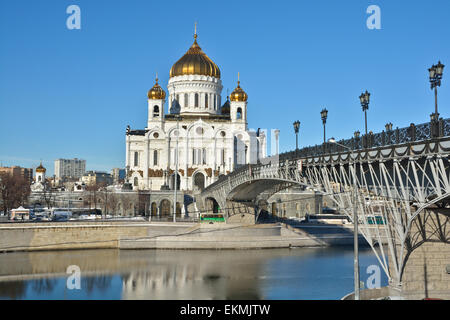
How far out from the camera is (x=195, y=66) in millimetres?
76750

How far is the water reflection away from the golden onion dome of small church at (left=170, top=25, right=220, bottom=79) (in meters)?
39.7

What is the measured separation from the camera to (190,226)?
152 ft

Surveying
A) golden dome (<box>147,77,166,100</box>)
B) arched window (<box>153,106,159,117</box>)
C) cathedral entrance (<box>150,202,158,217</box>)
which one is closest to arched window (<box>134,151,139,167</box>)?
arched window (<box>153,106,159,117</box>)

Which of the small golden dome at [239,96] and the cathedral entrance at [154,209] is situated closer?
the cathedral entrance at [154,209]

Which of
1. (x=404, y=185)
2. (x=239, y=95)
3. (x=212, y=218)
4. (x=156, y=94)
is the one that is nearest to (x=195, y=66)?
(x=156, y=94)

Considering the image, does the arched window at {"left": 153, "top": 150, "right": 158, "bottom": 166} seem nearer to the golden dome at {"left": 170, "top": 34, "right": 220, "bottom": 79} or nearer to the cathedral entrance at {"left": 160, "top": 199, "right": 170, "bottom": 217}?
the cathedral entrance at {"left": 160, "top": 199, "right": 170, "bottom": 217}

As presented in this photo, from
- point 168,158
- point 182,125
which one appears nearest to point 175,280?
point 168,158

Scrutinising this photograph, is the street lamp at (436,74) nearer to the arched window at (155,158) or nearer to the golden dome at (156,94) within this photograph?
the arched window at (155,158)

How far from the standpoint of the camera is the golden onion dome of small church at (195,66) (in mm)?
76750

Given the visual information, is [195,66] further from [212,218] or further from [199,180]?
[212,218]

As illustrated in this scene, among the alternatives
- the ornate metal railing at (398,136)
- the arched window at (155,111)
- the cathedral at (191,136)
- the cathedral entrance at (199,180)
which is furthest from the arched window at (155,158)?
the ornate metal railing at (398,136)

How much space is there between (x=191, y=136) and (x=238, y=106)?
32.8 ft
